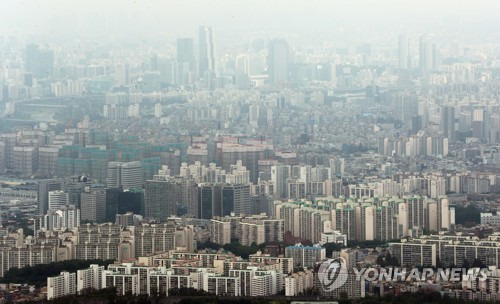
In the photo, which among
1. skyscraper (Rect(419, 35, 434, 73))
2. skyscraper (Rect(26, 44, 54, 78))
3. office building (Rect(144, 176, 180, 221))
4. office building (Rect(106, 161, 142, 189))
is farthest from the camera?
skyscraper (Rect(419, 35, 434, 73))

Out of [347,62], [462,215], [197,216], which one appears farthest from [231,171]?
[347,62]

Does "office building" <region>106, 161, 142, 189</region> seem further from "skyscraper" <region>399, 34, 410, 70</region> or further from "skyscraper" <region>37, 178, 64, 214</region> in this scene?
"skyscraper" <region>399, 34, 410, 70</region>

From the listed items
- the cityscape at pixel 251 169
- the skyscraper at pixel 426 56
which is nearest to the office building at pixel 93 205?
the cityscape at pixel 251 169

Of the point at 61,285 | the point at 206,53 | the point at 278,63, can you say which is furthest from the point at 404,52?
the point at 61,285

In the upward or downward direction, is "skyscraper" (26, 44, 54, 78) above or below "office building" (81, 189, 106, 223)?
above

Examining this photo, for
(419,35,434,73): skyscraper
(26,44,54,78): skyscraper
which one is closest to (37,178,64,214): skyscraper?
(26,44,54,78): skyscraper

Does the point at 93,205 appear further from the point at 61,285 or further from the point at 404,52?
the point at 404,52
